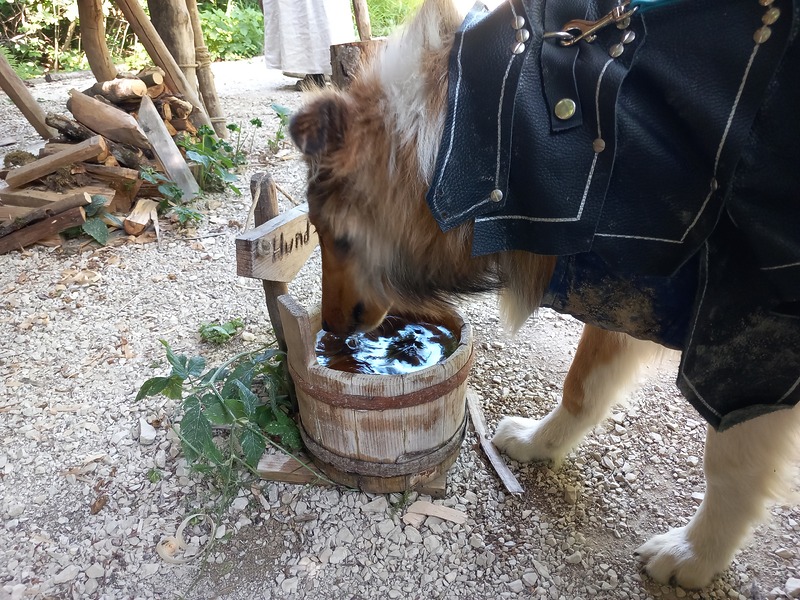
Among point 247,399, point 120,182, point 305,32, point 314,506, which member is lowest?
point 314,506

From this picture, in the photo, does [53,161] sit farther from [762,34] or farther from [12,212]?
[762,34]

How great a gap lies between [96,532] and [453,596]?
1.30m

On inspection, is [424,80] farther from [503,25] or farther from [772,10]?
[772,10]

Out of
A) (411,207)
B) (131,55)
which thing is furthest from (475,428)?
(131,55)

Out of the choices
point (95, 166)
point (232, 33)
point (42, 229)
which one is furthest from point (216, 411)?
point (232, 33)

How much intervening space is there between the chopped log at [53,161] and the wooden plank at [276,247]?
2.88m

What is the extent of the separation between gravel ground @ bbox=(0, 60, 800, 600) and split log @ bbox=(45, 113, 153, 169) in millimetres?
1718

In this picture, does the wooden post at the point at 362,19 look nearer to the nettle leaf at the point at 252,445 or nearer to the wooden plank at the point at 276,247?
the wooden plank at the point at 276,247

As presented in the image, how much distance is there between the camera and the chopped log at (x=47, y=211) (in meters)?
3.76

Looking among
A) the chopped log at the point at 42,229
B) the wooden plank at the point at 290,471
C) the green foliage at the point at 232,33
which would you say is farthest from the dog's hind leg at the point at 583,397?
the green foliage at the point at 232,33

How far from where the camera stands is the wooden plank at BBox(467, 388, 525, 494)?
84.9 inches

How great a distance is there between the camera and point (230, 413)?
6.57 ft

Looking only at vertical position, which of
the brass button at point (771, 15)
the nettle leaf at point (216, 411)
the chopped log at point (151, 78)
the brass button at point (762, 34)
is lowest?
the nettle leaf at point (216, 411)

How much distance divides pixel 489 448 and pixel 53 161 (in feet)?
12.3
